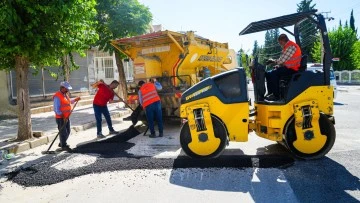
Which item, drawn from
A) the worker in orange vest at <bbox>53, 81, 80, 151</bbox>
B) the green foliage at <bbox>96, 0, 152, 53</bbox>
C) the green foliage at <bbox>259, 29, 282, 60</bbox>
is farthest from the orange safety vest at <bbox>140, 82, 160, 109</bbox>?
the green foliage at <bbox>96, 0, 152, 53</bbox>

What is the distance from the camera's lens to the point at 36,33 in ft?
20.7

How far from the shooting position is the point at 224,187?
12.9ft

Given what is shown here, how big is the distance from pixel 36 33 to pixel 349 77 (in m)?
32.2

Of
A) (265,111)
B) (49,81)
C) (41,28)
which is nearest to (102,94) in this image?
(41,28)

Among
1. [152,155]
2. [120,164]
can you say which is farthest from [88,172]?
[152,155]

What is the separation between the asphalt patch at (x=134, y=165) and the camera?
4.56 m

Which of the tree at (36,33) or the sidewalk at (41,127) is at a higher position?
the tree at (36,33)

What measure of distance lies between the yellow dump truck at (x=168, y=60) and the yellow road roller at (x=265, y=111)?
298cm

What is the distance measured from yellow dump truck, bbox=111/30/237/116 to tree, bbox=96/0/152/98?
88.7 inches

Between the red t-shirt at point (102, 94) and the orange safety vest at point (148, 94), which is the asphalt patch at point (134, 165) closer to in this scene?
the orange safety vest at point (148, 94)

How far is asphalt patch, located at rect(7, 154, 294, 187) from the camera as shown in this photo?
456 centimetres

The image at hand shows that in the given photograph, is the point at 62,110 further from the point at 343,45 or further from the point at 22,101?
the point at 343,45

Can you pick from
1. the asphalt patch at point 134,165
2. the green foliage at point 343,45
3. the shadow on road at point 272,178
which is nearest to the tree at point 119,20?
the asphalt patch at point 134,165

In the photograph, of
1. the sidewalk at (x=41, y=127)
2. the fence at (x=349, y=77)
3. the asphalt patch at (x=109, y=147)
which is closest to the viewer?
the asphalt patch at (x=109, y=147)
